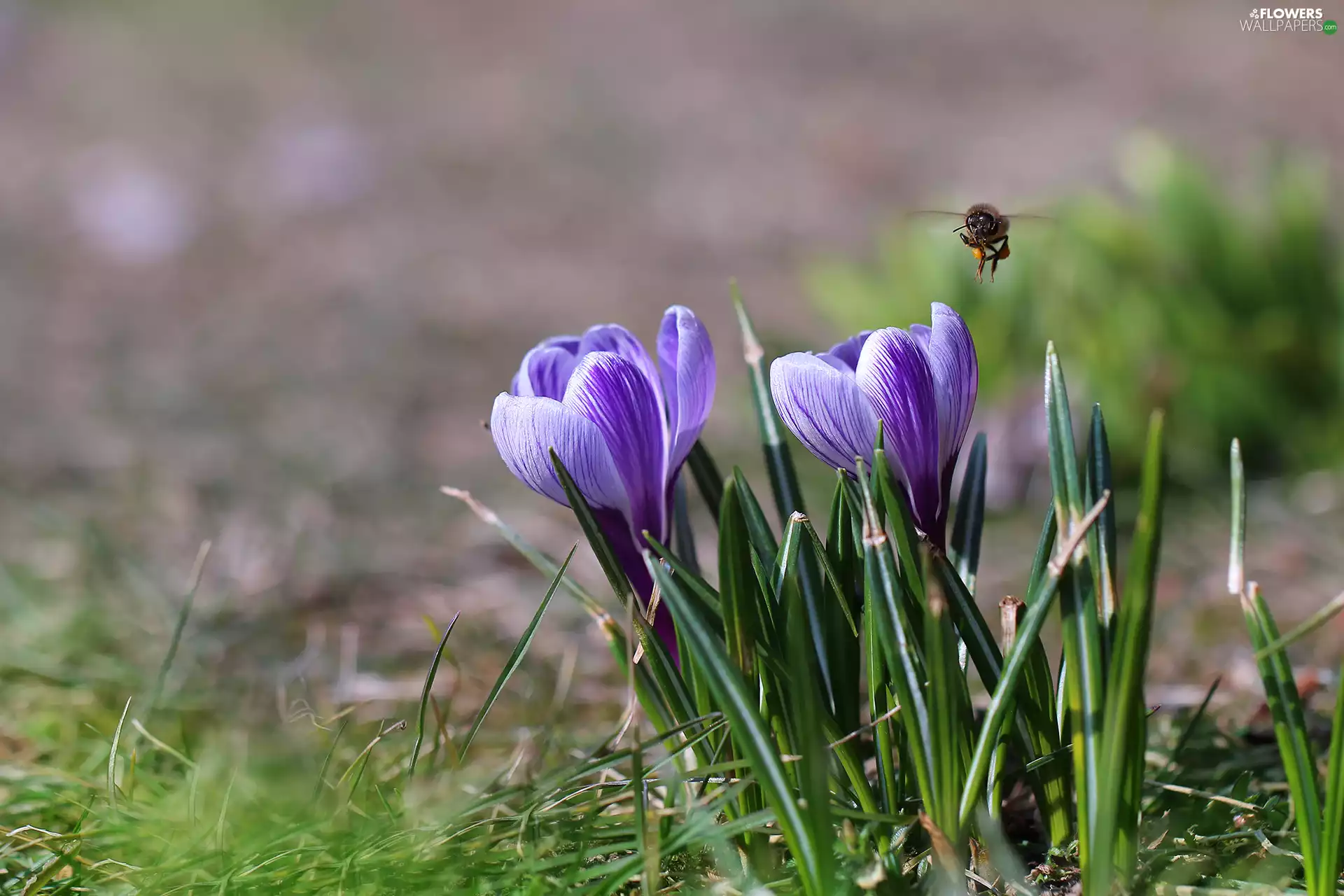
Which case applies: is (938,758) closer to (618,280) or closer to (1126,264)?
(1126,264)

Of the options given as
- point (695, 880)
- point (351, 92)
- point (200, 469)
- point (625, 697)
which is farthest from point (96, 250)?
point (695, 880)

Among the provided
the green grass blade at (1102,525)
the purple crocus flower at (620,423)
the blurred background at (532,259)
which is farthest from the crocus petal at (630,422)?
the blurred background at (532,259)

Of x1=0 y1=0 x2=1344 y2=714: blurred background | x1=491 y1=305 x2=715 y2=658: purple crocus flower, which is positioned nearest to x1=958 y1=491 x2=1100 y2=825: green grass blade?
x1=491 y1=305 x2=715 y2=658: purple crocus flower

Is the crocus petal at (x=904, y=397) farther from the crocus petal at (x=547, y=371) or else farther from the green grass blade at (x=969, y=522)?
the crocus petal at (x=547, y=371)

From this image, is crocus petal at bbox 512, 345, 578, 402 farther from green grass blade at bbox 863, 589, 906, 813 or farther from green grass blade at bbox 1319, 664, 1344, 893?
green grass blade at bbox 1319, 664, 1344, 893

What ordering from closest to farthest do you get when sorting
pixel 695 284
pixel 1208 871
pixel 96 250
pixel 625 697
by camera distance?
pixel 1208 871, pixel 625 697, pixel 695 284, pixel 96 250
